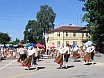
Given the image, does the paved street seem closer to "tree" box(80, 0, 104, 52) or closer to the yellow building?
"tree" box(80, 0, 104, 52)

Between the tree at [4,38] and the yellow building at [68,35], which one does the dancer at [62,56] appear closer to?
the yellow building at [68,35]

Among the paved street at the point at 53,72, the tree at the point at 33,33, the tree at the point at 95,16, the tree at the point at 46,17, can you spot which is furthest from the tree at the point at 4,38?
the paved street at the point at 53,72

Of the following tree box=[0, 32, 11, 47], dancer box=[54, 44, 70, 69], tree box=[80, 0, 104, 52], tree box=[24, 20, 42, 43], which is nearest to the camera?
dancer box=[54, 44, 70, 69]

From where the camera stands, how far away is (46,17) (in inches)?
4018

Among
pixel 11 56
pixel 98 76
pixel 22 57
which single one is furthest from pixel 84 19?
pixel 98 76

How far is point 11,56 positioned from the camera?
135 ft

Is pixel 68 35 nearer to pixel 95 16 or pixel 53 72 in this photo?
pixel 95 16

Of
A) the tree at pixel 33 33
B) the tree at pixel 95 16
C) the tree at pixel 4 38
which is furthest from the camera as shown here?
the tree at pixel 4 38

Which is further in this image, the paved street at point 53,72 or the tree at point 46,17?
the tree at point 46,17

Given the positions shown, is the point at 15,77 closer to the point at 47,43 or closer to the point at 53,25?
the point at 53,25

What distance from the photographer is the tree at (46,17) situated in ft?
335

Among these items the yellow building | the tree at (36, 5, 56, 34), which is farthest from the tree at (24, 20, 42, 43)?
the yellow building

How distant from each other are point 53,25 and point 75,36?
7.80m

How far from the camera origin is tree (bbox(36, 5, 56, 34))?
102m
